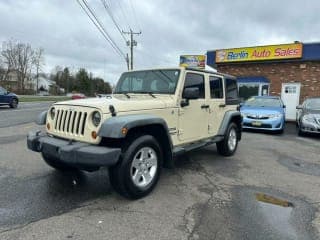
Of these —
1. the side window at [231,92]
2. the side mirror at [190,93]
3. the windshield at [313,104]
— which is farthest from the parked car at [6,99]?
the windshield at [313,104]

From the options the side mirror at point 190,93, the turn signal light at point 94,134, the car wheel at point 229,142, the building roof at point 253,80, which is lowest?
the car wheel at point 229,142

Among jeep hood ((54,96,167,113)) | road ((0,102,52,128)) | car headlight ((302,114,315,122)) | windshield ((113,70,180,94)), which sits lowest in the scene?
road ((0,102,52,128))

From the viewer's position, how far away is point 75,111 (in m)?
3.67

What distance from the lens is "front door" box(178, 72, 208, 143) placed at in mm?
4637

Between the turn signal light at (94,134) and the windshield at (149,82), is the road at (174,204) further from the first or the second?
the windshield at (149,82)

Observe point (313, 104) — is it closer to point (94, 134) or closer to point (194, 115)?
point (194, 115)

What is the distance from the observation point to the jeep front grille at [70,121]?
3.55m

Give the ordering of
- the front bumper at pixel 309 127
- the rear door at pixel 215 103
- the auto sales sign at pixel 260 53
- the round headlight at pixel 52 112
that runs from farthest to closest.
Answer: the auto sales sign at pixel 260 53 → the front bumper at pixel 309 127 → the rear door at pixel 215 103 → the round headlight at pixel 52 112

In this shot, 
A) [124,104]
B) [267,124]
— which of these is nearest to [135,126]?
[124,104]

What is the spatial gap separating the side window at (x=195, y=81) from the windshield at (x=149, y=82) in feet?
0.74

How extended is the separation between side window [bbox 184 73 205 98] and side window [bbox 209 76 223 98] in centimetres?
39

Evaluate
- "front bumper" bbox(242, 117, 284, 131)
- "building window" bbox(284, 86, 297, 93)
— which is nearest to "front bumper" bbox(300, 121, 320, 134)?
"front bumper" bbox(242, 117, 284, 131)

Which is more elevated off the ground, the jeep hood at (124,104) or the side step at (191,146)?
the jeep hood at (124,104)

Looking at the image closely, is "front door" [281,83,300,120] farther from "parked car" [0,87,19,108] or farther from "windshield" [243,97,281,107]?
"parked car" [0,87,19,108]
